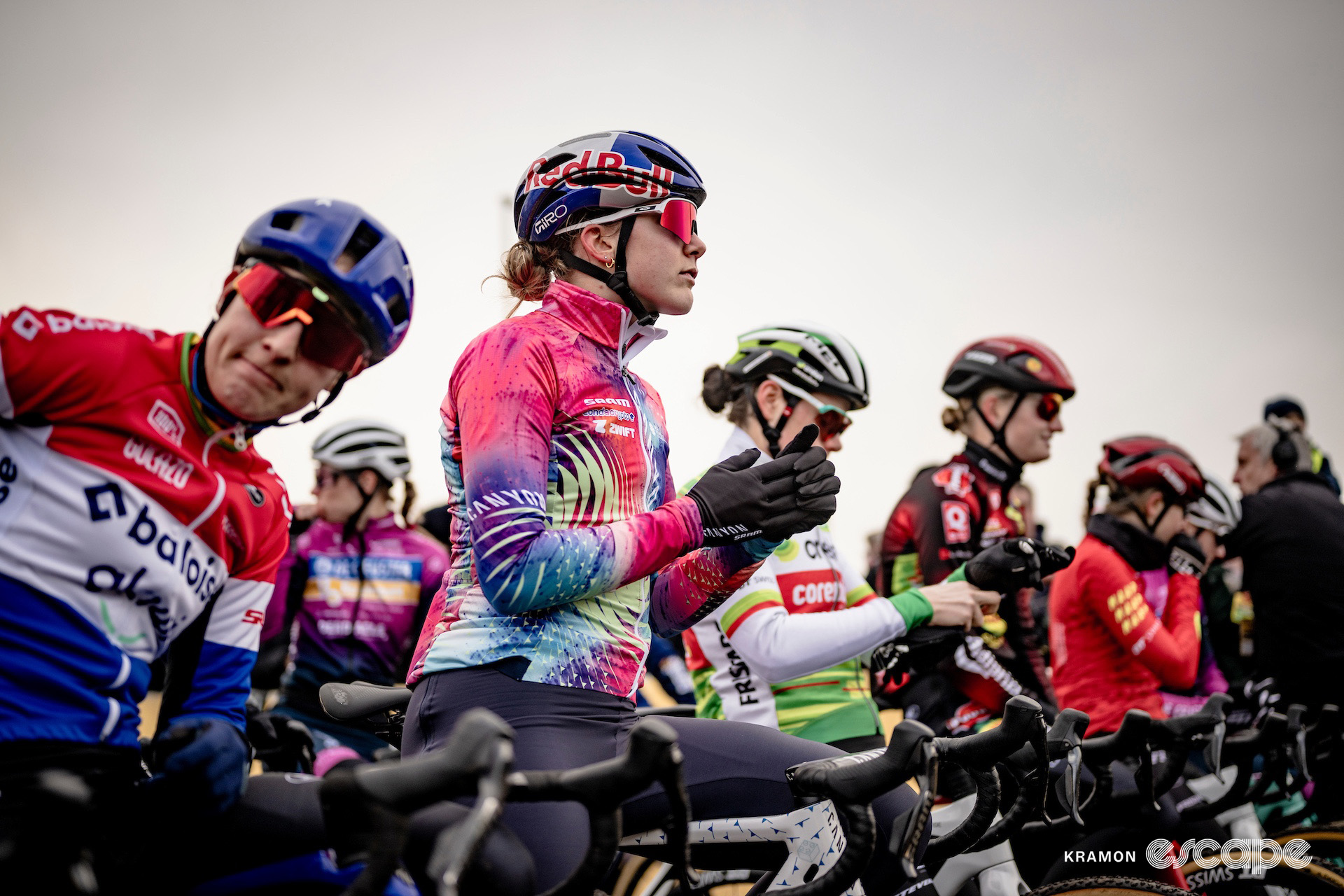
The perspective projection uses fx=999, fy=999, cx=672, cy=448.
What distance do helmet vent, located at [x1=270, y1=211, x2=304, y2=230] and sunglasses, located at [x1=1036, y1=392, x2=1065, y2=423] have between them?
4.15 metres

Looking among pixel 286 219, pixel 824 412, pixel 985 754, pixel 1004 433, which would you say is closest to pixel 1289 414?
pixel 1004 433

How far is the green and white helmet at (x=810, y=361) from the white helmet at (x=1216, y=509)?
4.41 meters

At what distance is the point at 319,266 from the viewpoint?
7.09 ft

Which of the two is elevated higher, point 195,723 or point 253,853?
point 195,723

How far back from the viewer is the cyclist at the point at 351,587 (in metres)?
6.25

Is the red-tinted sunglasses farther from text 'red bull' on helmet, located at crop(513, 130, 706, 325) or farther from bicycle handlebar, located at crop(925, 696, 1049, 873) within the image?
bicycle handlebar, located at crop(925, 696, 1049, 873)

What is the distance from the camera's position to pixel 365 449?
7.05 meters

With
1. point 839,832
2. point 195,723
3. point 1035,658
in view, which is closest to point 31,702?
point 195,723

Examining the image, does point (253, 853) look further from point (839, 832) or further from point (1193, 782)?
point (1193, 782)

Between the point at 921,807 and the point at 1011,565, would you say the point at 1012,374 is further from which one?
the point at 921,807

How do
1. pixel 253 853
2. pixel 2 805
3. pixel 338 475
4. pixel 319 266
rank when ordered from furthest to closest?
1. pixel 338 475
2. pixel 319 266
3. pixel 253 853
4. pixel 2 805

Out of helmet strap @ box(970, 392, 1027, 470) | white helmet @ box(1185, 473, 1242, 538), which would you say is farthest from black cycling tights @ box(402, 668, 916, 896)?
white helmet @ box(1185, 473, 1242, 538)

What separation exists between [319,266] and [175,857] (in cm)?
120

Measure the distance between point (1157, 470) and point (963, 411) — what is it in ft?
4.36
